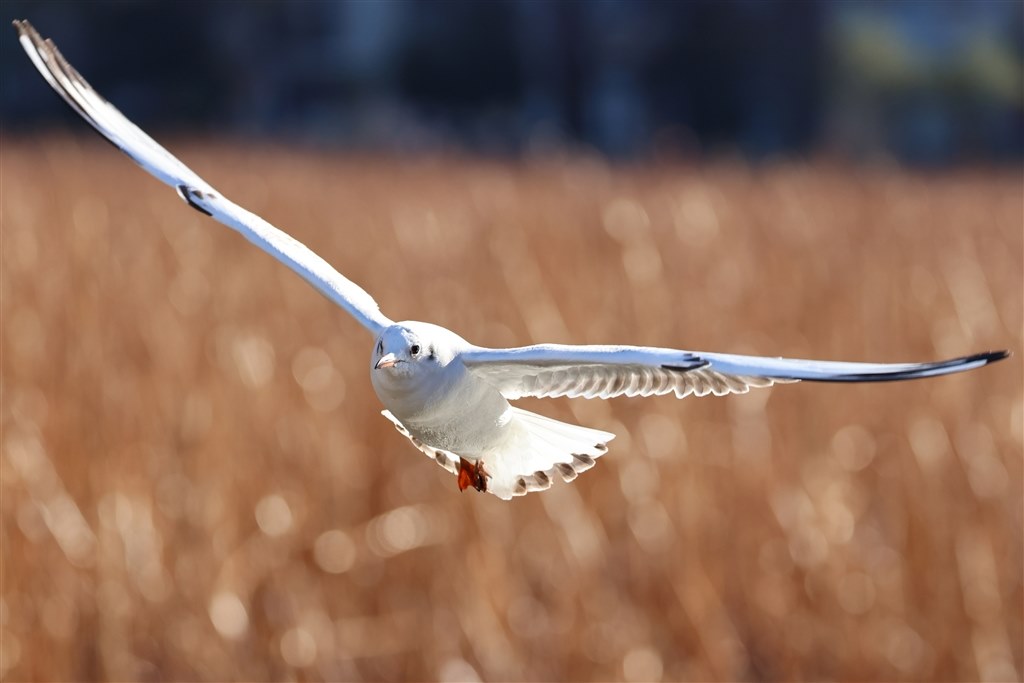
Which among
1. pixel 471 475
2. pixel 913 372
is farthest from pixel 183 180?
pixel 913 372

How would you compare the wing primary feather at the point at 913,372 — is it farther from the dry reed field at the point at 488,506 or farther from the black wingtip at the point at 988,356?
the dry reed field at the point at 488,506

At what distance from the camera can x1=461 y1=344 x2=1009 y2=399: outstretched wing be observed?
0.29 metres

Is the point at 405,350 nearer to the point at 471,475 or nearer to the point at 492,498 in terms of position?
the point at 471,475

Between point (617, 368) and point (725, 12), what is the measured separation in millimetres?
17024

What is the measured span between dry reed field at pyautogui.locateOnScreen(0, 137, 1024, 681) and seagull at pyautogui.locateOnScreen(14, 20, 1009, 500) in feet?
3.68

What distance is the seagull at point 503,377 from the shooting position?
11.6 inches

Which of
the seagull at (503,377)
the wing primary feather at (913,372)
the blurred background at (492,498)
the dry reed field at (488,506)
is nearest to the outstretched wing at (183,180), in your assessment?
the seagull at (503,377)

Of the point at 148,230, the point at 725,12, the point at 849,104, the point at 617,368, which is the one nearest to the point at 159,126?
the point at 725,12

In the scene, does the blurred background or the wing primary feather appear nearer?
the wing primary feather

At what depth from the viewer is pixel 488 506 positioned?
7.84 feet

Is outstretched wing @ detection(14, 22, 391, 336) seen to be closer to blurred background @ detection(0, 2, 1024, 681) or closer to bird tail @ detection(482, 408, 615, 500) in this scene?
bird tail @ detection(482, 408, 615, 500)

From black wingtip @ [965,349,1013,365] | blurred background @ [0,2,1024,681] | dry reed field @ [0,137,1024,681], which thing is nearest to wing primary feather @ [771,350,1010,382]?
black wingtip @ [965,349,1013,365]

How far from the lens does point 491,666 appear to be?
2213mm

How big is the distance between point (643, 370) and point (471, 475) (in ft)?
0.24
